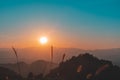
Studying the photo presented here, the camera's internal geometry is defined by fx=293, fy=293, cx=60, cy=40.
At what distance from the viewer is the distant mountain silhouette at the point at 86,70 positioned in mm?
46438

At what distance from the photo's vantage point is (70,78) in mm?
45344

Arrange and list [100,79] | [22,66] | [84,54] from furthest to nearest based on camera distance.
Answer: [22,66] < [84,54] < [100,79]

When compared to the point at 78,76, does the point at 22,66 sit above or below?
above

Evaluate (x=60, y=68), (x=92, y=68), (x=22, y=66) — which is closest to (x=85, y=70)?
(x=92, y=68)

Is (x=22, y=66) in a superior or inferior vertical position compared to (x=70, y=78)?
superior

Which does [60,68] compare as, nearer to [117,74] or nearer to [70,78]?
[70,78]

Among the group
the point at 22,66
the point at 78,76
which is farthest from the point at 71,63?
the point at 22,66

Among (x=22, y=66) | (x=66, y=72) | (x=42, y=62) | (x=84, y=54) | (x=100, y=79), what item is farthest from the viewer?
(x=42, y=62)

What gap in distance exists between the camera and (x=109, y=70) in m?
49.3

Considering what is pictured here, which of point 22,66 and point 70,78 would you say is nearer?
point 70,78

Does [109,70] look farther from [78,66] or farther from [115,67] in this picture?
[78,66]

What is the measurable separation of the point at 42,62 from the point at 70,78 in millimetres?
62778

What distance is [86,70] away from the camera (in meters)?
48.5

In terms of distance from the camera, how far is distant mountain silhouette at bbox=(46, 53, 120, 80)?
46438mm
